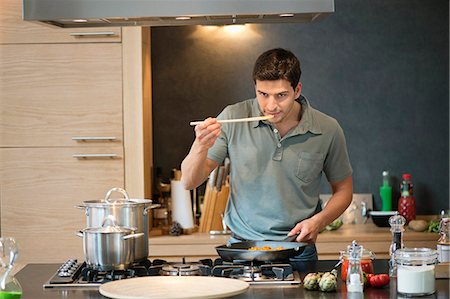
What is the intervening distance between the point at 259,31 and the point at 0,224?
1.97m

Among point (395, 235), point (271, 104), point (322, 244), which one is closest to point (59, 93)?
point (322, 244)

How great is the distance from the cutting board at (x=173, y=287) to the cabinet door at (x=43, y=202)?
7.08ft

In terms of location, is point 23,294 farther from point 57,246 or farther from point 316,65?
point 316,65

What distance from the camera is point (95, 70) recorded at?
503 cm

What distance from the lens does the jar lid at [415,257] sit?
2.79 metres

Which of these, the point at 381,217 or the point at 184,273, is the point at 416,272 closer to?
the point at 184,273

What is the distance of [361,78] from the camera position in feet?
18.2

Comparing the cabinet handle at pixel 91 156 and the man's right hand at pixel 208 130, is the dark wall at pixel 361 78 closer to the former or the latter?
the cabinet handle at pixel 91 156

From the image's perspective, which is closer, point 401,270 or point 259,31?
point 401,270

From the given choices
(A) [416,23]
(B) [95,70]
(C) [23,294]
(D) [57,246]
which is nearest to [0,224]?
(D) [57,246]

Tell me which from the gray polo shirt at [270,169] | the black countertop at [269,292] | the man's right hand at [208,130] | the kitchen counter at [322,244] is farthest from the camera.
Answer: the kitchen counter at [322,244]

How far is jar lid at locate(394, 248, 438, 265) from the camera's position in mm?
2785

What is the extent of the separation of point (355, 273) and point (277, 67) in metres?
1.12

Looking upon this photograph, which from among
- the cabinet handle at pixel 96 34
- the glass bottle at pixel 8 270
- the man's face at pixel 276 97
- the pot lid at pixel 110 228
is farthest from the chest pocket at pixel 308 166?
the cabinet handle at pixel 96 34
